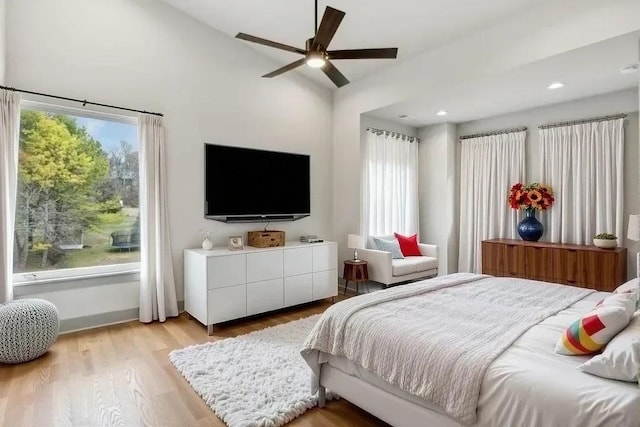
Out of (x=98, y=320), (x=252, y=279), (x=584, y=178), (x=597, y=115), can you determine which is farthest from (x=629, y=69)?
(x=98, y=320)

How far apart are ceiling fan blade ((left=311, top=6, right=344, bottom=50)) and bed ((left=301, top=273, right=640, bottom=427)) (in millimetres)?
1818

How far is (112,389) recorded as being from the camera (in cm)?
231

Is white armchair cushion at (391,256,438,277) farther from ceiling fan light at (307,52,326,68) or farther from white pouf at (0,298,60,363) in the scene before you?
white pouf at (0,298,60,363)

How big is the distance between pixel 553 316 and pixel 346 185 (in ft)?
11.2

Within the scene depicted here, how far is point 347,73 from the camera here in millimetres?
4656

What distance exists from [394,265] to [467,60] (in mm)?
2562

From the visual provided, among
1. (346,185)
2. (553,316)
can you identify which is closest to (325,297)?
(346,185)

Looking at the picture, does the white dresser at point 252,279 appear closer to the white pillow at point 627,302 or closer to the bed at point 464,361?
the bed at point 464,361

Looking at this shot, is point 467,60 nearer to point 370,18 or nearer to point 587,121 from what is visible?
point 370,18

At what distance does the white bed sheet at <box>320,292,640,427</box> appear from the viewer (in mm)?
1093

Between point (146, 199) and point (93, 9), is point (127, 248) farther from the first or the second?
point (93, 9)

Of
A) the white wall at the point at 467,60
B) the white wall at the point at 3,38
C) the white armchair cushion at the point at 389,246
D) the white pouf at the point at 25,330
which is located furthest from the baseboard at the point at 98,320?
the white armchair cushion at the point at 389,246

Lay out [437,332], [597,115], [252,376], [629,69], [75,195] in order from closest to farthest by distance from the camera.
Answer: [437,332], [252,376], [629,69], [75,195], [597,115]

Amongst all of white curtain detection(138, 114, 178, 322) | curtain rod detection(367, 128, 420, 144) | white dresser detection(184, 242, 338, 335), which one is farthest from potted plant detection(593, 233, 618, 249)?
white curtain detection(138, 114, 178, 322)
